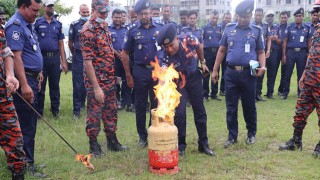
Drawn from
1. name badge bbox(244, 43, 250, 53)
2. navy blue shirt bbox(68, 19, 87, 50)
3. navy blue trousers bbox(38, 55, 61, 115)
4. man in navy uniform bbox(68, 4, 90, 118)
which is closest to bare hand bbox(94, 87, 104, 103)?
name badge bbox(244, 43, 250, 53)

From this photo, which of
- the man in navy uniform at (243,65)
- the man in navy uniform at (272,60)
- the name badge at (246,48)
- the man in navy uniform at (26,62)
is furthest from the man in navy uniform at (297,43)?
the man in navy uniform at (26,62)

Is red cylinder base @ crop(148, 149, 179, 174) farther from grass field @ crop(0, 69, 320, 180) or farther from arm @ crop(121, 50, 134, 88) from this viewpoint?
arm @ crop(121, 50, 134, 88)

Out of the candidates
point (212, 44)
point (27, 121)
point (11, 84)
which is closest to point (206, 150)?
point (27, 121)

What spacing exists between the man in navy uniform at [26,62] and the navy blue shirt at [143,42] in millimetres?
1589

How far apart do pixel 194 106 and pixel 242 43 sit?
49.0 inches

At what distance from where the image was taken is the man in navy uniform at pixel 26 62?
411cm

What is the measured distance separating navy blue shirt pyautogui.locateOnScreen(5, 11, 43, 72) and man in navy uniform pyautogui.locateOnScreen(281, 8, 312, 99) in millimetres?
7151

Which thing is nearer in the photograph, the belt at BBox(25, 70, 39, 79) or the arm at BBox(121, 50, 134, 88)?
the belt at BBox(25, 70, 39, 79)

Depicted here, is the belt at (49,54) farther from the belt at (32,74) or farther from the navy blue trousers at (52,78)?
the belt at (32,74)

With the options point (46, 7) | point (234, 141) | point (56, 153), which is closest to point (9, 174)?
point (56, 153)

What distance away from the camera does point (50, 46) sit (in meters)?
7.31

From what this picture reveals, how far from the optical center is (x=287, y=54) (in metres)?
9.82

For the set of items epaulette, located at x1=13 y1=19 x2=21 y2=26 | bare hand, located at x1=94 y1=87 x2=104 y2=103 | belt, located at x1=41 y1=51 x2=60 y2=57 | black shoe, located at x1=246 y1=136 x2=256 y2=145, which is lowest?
black shoe, located at x1=246 y1=136 x2=256 y2=145

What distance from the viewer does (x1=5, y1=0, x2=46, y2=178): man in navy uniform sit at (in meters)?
4.11
